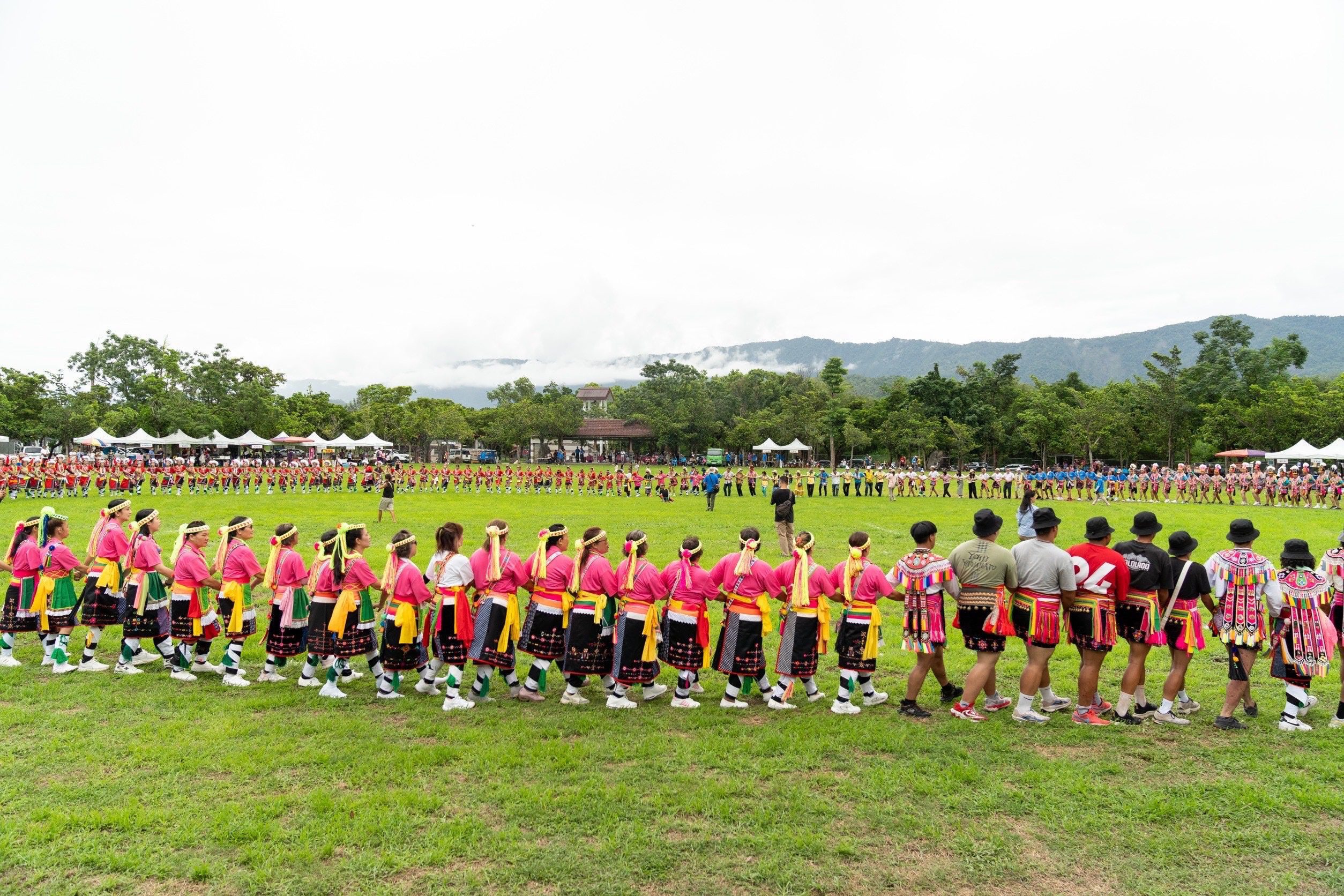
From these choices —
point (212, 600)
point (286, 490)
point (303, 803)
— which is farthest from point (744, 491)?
point (303, 803)

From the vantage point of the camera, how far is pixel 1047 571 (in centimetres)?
638

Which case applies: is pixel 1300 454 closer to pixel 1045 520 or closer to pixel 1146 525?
pixel 1146 525

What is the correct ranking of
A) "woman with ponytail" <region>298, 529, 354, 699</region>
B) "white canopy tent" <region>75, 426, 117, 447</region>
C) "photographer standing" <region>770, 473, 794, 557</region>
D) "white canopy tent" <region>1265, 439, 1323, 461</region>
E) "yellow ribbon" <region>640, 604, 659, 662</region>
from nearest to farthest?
"yellow ribbon" <region>640, 604, 659, 662</region> → "woman with ponytail" <region>298, 529, 354, 699</region> → "photographer standing" <region>770, 473, 794, 557</region> → "white canopy tent" <region>1265, 439, 1323, 461</region> → "white canopy tent" <region>75, 426, 117, 447</region>

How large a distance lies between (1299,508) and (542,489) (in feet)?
101

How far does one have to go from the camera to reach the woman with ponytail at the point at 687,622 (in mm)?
6883

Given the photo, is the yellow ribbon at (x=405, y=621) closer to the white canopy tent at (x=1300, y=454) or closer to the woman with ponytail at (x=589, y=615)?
the woman with ponytail at (x=589, y=615)

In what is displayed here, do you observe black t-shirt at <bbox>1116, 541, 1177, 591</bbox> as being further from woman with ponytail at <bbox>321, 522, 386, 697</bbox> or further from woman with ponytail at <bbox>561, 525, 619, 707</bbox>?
woman with ponytail at <bbox>321, 522, 386, 697</bbox>

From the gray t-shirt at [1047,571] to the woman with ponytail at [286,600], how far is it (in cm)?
658

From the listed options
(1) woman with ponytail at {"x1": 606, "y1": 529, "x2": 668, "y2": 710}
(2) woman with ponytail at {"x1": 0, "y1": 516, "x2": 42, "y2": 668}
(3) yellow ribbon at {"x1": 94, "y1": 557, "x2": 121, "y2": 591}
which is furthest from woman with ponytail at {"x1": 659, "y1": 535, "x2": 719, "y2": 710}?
(2) woman with ponytail at {"x1": 0, "y1": 516, "x2": 42, "y2": 668}

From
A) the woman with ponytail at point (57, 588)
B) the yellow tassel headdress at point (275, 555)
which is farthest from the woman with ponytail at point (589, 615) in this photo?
the woman with ponytail at point (57, 588)

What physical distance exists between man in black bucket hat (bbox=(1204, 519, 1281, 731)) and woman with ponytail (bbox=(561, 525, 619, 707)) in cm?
522

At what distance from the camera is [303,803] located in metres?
4.94

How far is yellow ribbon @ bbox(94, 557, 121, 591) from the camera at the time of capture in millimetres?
7770

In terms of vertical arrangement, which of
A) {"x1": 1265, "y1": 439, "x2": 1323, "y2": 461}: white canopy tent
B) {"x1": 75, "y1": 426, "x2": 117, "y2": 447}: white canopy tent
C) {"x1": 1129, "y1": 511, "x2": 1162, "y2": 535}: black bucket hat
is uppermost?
{"x1": 1265, "y1": 439, "x2": 1323, "y2": 461}: white canopy tent
